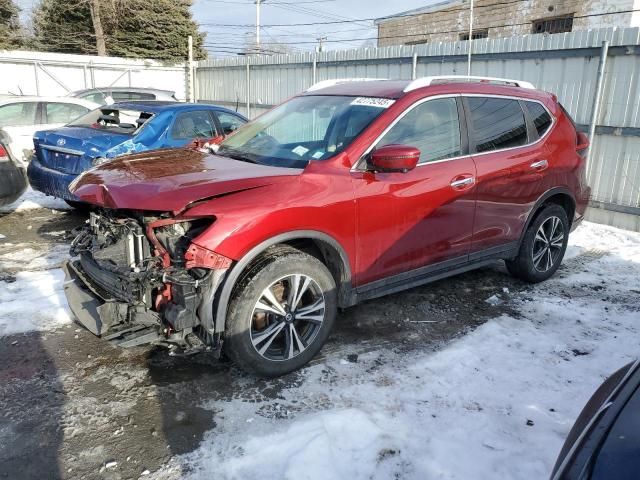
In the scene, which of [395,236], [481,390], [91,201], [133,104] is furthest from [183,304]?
[133,104]

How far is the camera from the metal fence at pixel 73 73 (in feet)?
62.7

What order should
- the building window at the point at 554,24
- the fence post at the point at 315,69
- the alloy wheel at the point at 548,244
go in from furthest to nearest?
the building window at the point at 554,24 < the fence post at the point at 315,69 < the alloy wheel at the point at 548,244

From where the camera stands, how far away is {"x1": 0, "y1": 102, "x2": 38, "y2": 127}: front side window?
8930 millimetres

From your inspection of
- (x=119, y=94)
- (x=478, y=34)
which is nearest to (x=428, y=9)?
(x=478, y=34)

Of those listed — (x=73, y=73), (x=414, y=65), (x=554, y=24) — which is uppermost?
(x=554, y=24)

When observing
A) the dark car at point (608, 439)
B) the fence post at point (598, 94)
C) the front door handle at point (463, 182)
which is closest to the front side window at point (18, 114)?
the front door handle at point (463, 182)

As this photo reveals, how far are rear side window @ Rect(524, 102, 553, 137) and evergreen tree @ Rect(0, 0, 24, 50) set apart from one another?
30.3 meters

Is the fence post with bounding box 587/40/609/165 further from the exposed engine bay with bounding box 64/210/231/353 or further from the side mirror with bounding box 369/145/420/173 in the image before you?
the exposed engine bay with bounding box 64/210/231/353

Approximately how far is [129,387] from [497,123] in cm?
362

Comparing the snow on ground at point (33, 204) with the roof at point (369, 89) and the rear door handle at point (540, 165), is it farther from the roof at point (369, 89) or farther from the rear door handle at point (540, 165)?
the rear door handle at point (540, 165)

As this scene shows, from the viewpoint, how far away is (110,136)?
675 cm

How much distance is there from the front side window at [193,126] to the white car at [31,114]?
292cm

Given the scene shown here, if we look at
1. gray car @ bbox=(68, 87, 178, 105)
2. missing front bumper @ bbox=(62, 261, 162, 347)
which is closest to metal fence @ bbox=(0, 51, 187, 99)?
gray car @ bbox=(68, 87, 178, 105)

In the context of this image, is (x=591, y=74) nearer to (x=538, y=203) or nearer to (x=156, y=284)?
(x=538, y=203)
